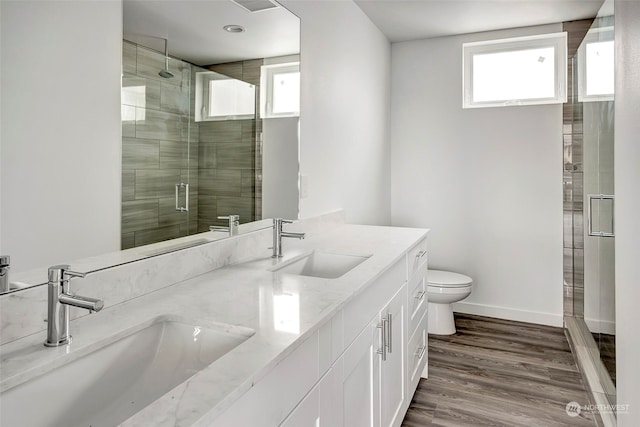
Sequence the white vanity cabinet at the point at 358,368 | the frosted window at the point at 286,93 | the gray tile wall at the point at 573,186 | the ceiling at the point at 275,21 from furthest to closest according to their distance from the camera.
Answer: the gray tile wall at the point at 573,186
the frosted window at the point at 286,93
the ceiling at the point at 275,21
the white vanity cabinet at the point at 358,368

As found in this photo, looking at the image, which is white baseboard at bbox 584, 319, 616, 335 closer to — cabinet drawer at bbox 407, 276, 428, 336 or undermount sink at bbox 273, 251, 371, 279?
cabinet drawer at bbox 407, 276, 428, 336

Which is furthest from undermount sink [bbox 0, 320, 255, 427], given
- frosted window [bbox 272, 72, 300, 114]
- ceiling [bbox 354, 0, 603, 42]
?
ceiling [bbox 354, 0, 603, 42]

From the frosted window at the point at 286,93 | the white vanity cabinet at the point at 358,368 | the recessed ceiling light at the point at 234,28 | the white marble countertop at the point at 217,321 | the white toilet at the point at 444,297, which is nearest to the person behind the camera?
the white marble countertop at the point at 217,321

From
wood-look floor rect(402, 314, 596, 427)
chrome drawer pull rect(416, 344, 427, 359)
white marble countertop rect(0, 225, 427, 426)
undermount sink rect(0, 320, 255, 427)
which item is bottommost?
wood-look floor rect(402, 314, 596, 427)

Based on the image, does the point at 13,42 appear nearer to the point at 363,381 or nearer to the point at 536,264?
the point at 363,381

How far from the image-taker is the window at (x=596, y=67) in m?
1.94

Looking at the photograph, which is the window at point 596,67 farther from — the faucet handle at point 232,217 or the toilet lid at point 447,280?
the faucet handle at point 232,217

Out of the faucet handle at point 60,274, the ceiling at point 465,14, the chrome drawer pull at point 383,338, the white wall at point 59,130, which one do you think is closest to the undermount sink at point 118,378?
the faucet handle at point 60,274

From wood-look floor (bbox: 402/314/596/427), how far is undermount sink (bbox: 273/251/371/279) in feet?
2.83

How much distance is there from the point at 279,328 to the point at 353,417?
0.54 m

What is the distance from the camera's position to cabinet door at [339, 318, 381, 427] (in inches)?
48.4

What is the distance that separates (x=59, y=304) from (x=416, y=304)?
173cm

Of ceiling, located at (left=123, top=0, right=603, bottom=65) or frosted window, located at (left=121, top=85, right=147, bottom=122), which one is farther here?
ceiling, located at (left=123, top=0, right=603, bottom=65)

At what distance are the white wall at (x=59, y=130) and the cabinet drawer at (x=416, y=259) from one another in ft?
4.42
